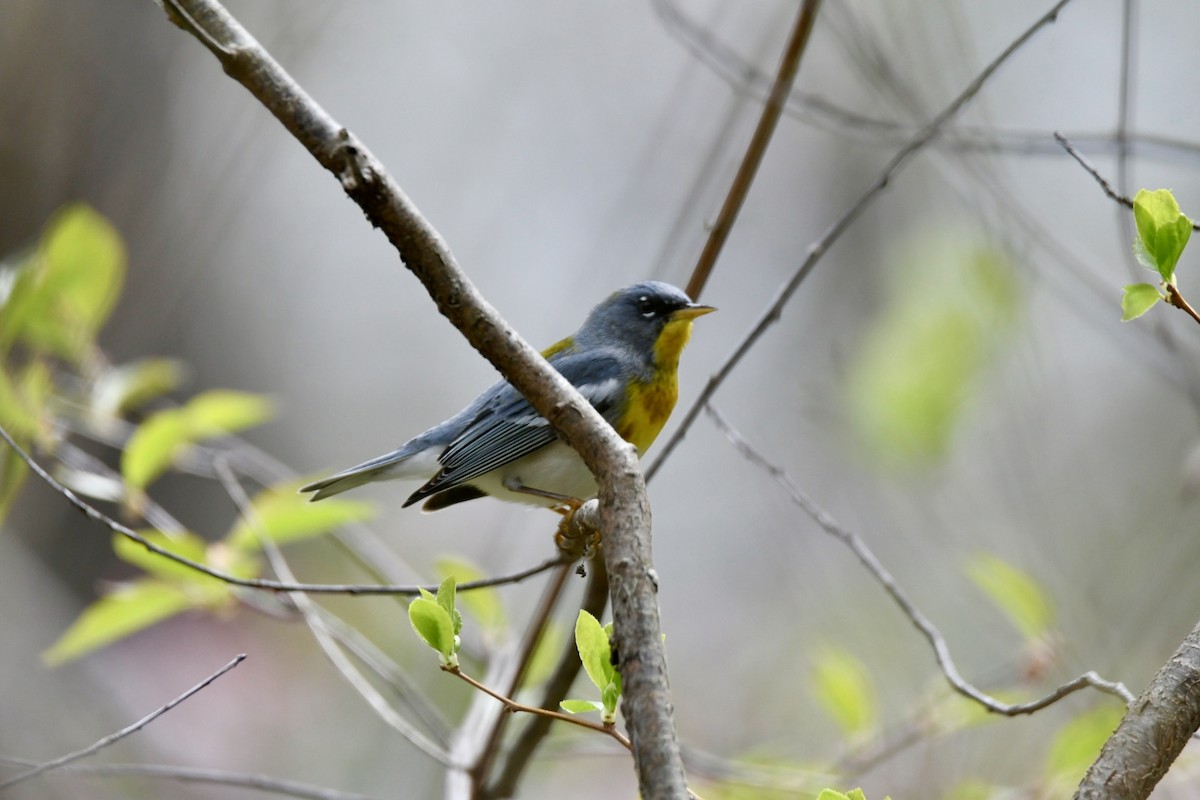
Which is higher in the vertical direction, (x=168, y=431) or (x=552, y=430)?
(x=552, y=430)

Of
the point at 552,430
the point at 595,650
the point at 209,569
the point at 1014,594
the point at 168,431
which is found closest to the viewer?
the point at 595,650

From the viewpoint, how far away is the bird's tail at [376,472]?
124 inches

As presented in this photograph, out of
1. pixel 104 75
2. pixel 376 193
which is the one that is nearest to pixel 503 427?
pixel 376 193

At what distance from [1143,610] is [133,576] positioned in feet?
16.8

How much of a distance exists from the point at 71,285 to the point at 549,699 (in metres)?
1.64

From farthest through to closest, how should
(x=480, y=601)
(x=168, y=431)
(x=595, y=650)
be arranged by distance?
(x=480, y=601), (x=168, y=431), (x=595, y=650)

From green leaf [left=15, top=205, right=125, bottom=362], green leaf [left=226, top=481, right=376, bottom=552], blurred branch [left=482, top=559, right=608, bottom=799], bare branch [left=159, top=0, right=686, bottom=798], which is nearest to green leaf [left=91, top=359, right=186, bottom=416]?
green leaf [left=15, top=205, right=125, bottom=362]

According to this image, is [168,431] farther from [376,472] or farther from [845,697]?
[845,697]

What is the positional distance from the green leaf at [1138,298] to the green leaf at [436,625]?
0.98 m

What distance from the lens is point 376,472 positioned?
129 inches

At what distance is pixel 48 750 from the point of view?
12.4 ft

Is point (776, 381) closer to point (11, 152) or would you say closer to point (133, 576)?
point (133, 576)

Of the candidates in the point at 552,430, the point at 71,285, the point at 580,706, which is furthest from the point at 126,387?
the point at 580,706

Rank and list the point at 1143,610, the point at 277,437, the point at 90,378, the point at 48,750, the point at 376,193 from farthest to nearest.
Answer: the point at 277,437 < the point at 1143,610 < the point at 48,750 < the point at 90,378 < the point at 376,193
